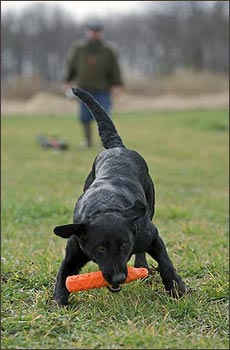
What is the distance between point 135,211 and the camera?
3.37 metres

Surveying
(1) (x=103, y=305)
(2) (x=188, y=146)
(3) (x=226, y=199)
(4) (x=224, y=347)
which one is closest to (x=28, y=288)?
(1) (x=103, y=305)

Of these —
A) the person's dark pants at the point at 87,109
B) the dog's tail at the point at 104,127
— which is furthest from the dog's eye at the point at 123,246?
the person's dark pants at the point at 87,109

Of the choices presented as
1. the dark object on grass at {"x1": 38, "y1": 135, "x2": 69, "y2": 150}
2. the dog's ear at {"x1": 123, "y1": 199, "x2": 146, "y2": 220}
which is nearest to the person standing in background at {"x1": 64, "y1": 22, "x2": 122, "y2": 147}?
the dark object on grass at {"x1": 38, "y1": 135, "x2": 69, "y2": 150}

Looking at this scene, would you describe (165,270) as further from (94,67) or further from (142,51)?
(142,51)

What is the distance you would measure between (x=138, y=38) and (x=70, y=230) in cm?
3601

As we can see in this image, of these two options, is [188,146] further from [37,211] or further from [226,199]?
[37,211]

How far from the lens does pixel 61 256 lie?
5008mm

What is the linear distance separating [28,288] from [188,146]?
38.4 ft

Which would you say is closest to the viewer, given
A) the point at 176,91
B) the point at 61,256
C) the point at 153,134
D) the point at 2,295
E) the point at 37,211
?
the point at 2,295

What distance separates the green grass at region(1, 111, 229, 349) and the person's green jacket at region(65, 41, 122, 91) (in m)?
1.51

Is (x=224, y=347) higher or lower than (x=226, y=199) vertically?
higher

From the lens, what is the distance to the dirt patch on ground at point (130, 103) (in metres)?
28.5

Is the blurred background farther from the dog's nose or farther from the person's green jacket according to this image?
the dog's nose

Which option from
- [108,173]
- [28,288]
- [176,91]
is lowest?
[176,91]
